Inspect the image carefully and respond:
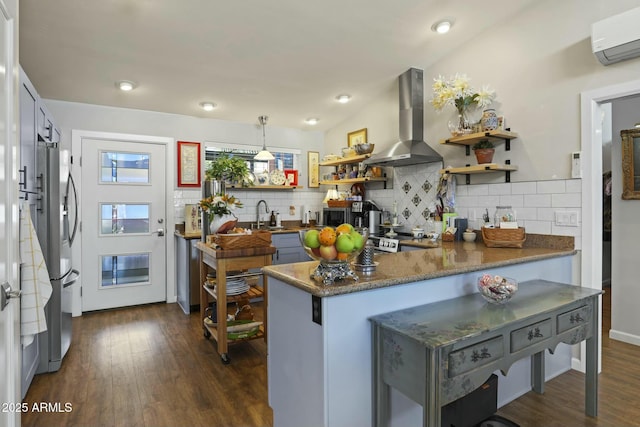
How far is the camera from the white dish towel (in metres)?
1.76

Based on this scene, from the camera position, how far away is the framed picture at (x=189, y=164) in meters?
4.42

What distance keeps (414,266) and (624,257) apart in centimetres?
254

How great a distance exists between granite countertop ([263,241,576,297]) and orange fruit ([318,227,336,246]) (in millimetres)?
173

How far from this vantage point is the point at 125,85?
3512 millimetres

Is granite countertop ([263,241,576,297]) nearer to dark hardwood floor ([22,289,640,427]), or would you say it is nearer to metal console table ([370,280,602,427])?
metal console table ([370,280,602,427])

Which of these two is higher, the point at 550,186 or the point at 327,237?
the point at 550,186

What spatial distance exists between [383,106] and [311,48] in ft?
4.74

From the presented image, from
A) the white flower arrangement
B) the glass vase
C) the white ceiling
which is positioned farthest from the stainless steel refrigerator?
the glass vase

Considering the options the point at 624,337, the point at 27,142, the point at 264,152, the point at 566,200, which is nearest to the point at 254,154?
the point at 264,152

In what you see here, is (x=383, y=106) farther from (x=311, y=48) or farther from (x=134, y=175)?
(x=134, y=175)

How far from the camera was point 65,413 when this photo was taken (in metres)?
2.12

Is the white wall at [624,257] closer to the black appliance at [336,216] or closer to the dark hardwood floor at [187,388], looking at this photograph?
the dark hardwood floor at [187,388]

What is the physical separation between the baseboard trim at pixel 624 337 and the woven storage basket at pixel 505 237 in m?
1.33

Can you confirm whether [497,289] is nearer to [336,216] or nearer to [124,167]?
[336,216]
